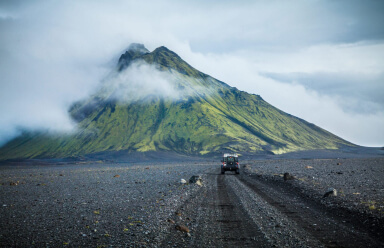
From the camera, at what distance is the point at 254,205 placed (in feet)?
51.7

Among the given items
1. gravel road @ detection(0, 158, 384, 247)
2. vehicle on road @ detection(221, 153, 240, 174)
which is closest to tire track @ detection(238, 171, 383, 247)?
gravel road @ detection(0, 158, 384, 247)

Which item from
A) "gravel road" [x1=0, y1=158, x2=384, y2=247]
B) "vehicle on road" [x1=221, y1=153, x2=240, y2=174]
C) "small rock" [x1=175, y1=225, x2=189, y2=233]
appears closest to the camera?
"gravel road" [x1=0, y1=158, x2=384, y2=247]

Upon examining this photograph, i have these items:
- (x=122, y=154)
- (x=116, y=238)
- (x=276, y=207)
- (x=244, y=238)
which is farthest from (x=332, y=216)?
(x=122, y=154)

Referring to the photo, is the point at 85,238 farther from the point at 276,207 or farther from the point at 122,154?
the point at 122,154

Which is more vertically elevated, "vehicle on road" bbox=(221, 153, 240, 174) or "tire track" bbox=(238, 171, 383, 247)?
"vehicle on road" bbox=(221, 153, 240, 174)

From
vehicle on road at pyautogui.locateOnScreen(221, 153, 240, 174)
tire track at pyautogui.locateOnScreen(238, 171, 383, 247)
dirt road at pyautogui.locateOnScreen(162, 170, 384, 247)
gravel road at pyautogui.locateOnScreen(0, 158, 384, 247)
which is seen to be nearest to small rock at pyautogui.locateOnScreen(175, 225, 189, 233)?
gravel road at pyautogui.locateOnScreen(0, 158, 384, 247)

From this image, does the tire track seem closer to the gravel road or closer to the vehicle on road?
the gravel road

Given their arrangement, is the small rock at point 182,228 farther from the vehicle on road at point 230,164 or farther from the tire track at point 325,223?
the vehicle on road at point 230,164

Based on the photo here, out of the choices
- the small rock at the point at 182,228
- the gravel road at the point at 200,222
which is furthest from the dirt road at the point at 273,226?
the small rock at the point at 182,228

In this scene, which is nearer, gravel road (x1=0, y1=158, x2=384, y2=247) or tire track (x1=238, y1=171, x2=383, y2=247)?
tire track (x1=238, y1=171, x2=383, y2=247)

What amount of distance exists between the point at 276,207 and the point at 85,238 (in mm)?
9625

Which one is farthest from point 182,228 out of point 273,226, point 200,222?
point 273,226

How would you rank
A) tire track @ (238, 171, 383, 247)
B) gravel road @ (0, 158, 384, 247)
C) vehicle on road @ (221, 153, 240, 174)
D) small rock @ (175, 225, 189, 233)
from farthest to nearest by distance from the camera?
vehicle on road @ (221, 153, 240, 174) < small rock @ (175, 225, 189, 233) < gravel road @ (0, 158, 384, 247) < tire track @ (238, 171, 383, 247)

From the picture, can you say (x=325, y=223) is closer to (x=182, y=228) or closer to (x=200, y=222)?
(x=200, y=222)
